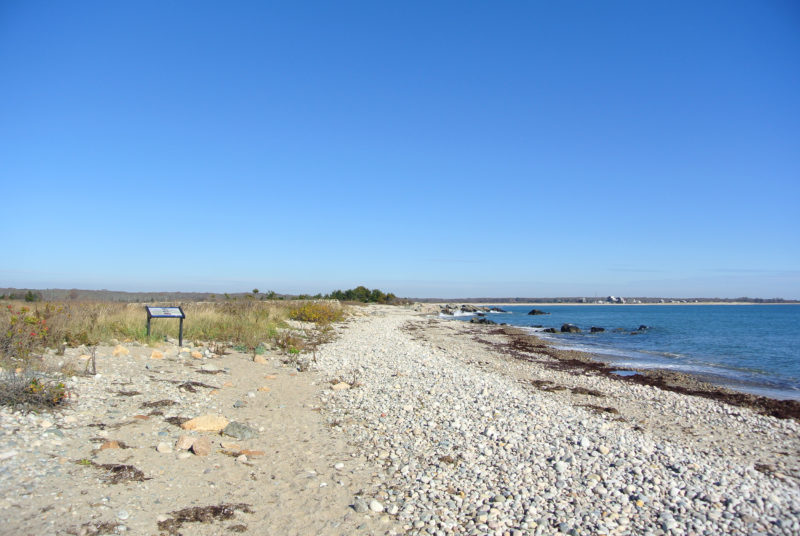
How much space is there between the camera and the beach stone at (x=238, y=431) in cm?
732

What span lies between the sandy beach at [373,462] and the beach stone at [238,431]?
0.03m

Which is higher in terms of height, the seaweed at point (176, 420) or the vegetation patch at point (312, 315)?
the vegetation patch at point (312, 315)

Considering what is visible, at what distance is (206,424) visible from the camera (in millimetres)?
7449

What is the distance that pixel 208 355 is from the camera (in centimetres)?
1362

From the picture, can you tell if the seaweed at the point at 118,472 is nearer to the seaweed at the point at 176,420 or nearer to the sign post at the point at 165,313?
the seaweed at the point at 176,420

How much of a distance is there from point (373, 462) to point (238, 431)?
2177 mm

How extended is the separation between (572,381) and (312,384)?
8.10 metres

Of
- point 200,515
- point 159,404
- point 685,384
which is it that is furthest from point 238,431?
point 685,384

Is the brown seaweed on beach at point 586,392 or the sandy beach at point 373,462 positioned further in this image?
the brown seaweed on beach at point 586,392

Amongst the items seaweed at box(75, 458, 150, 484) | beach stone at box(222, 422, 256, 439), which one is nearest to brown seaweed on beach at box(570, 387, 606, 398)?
beach stone at box(222, 422, 256, 439)

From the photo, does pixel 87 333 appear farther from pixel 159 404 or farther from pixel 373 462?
pixel 373 462

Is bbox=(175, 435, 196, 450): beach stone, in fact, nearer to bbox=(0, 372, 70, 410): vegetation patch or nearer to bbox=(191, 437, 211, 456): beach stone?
bbox=(191, 437, 211, 456): beach stone

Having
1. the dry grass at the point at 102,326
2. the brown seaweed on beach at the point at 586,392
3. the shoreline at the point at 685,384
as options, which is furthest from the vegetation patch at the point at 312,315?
the brown seaweed on beach at the point at 586,392

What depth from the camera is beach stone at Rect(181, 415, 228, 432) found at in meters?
7.36
